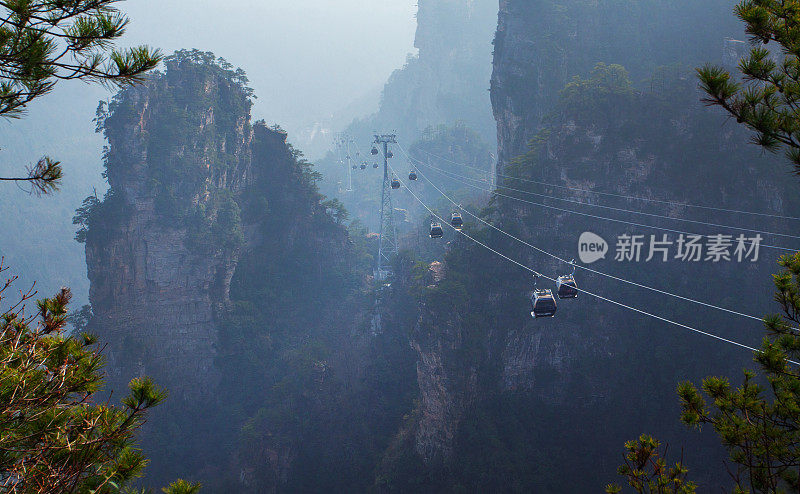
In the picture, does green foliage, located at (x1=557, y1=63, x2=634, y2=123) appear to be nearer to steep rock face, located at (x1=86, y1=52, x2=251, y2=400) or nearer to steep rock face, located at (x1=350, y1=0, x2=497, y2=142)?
steep rock face, located at (x1=86, y1=52, x2=251, y2=400)

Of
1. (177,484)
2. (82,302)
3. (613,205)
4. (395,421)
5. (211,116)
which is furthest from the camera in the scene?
(82,302)

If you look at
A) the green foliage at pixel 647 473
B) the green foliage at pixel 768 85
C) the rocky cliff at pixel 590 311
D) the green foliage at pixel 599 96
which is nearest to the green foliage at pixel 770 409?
the green foliage at pixel 647 473

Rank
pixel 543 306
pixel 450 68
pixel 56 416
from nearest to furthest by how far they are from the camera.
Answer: pixel 56 416 → pixel 543 306 → pixel 450 68

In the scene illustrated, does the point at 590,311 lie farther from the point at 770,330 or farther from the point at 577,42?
the point at 577,42

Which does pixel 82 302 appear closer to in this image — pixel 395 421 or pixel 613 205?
pixel 395 421

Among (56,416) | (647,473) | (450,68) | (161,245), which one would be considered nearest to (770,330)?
(647,473)

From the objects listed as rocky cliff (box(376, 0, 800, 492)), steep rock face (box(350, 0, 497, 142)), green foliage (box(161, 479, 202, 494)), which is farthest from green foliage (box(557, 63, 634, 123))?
steep rock face (box(350, 0, 497, 142))

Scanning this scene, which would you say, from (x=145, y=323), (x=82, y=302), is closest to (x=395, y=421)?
(x=145, y=323)
